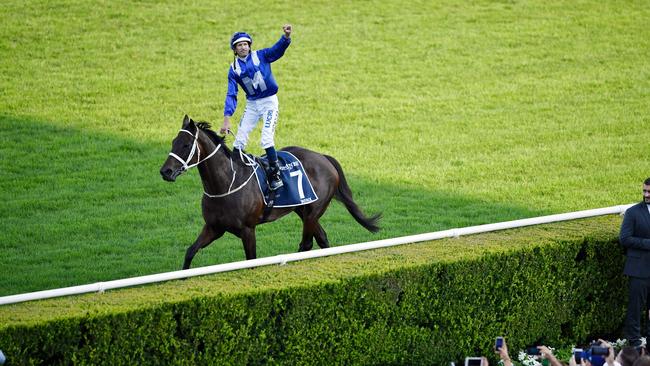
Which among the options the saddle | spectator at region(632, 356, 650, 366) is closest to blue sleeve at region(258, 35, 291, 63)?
the saddle

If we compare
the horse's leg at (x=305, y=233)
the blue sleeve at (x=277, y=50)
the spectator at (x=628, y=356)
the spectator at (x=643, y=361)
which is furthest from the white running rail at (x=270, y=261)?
the spectator at (x=643, y=361)

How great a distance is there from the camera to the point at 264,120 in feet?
34.7

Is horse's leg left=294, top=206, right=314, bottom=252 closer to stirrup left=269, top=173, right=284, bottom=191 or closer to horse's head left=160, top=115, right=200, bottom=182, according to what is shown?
stirrup left=269, top=173, right=284, bottom=191

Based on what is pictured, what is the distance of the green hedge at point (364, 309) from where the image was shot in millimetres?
7684

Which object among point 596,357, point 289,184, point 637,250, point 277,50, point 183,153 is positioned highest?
point 277,50

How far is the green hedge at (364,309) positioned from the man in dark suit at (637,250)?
401 millimetres

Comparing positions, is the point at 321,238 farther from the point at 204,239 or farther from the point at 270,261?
the point at 270,261

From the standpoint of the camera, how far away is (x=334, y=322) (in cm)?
861

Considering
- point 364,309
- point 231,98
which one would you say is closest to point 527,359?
point 364,309

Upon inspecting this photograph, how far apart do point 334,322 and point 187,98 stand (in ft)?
28.3

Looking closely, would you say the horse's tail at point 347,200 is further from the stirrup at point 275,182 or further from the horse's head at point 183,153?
the horse's head at point 183,153

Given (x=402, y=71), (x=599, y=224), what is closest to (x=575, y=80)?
(x=402, y=71)

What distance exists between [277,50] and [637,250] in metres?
3.56

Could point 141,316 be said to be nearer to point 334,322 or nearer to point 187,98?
point 334,322
